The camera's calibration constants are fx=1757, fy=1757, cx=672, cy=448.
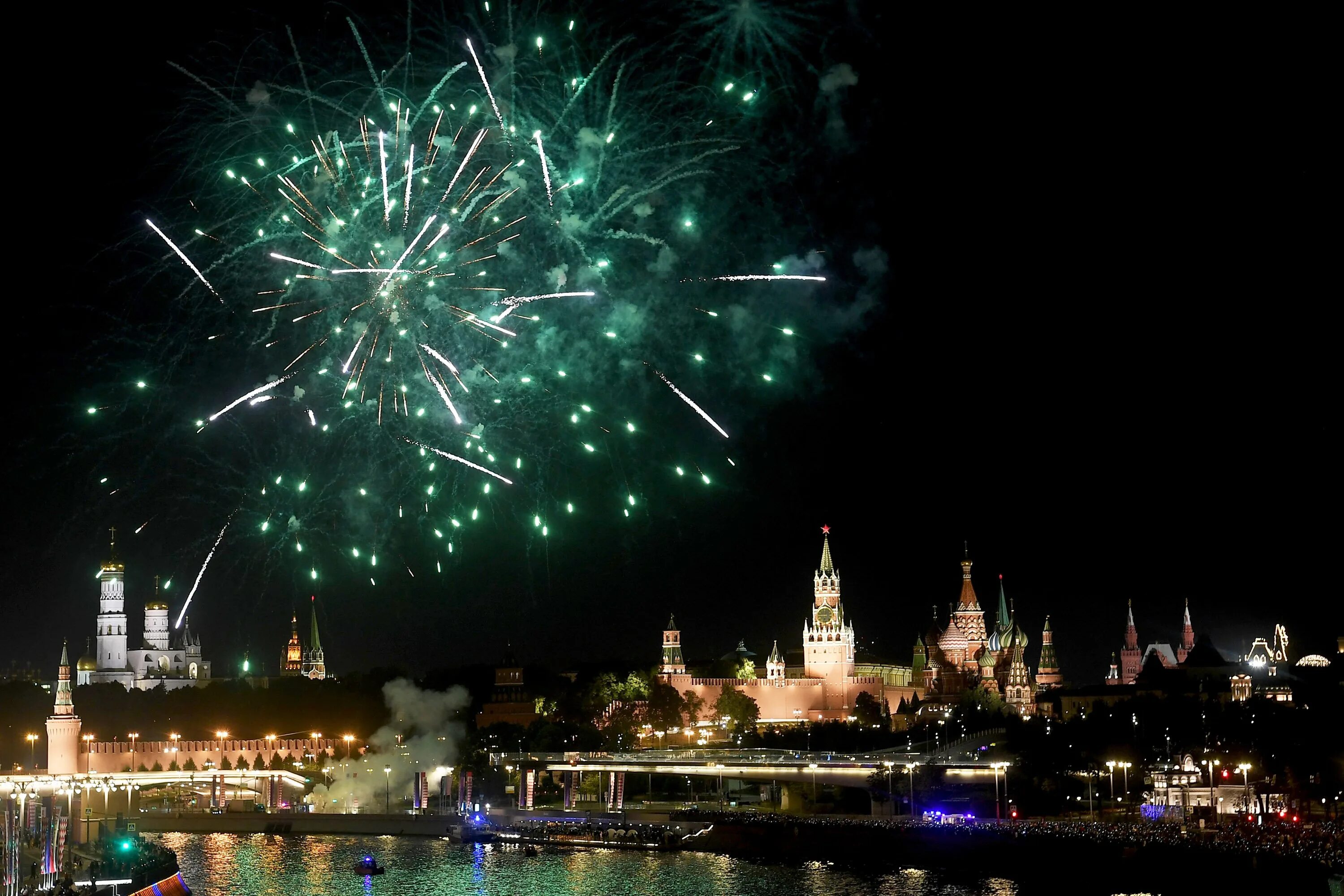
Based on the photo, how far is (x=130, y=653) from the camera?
135750 millimetres

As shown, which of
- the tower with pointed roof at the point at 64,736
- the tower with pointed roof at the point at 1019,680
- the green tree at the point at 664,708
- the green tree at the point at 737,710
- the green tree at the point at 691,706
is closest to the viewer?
the tower with pointed roof at the point at 64,736

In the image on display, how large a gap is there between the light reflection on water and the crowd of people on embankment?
338 centimetres

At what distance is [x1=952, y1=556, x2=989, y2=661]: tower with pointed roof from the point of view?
136 meters

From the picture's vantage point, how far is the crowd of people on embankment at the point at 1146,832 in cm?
4888

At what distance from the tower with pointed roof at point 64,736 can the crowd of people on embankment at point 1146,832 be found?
131ft

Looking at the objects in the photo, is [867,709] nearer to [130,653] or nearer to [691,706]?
[691,706]

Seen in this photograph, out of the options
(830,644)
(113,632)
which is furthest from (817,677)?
(113,632)

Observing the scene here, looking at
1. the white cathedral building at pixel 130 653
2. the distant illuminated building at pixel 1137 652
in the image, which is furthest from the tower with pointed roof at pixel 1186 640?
the white cathedral building at pixel 130 653

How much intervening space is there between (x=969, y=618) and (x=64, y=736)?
7112 cm

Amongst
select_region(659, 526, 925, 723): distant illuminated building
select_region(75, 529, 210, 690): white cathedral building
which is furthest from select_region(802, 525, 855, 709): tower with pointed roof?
select_region(75, 529, 210, 690): white cathedral building

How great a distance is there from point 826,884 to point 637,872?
22.9 feet

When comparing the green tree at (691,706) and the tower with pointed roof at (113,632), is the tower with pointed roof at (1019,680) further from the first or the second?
the tower with pointed roof at (113,632)

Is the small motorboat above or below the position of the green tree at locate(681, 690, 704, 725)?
below

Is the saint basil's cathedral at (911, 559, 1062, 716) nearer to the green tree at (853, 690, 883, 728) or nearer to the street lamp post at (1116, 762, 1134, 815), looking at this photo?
the green tree at (853, 690, 883, 728)
